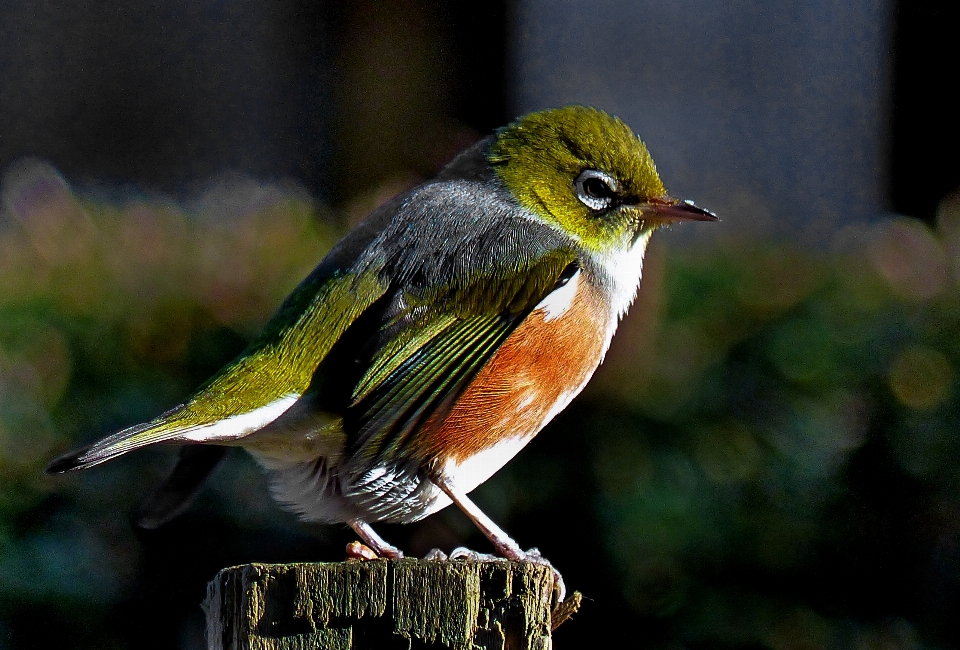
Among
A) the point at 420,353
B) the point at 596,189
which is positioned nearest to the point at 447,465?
the point at 420,353

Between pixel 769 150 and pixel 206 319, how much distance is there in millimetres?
4281

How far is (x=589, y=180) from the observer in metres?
3.18

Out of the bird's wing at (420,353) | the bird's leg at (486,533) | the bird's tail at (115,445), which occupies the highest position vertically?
the bird's wing at (420,353)

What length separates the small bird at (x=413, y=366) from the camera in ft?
8.37

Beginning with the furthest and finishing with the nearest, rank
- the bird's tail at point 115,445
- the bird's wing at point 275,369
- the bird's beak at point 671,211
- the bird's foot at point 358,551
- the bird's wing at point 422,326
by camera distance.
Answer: the bird's beak at point 671,211, the bird's foot at point 358,551, the bird's wing at point 422,326, the bird's wing at point 275,369, the bird's tail at point 115,445

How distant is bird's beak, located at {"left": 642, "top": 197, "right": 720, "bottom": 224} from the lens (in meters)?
3.10

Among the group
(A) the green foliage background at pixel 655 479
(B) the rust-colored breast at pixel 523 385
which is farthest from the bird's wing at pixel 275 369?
(A) the green foliage background at pixel 655 479

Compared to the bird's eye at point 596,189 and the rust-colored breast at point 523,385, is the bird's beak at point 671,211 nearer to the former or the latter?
the bird's eye at point 596,189

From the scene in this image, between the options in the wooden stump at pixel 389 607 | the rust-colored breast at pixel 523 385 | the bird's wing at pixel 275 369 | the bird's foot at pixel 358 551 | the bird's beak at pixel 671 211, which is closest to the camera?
the wooden stump at pixel 389 607

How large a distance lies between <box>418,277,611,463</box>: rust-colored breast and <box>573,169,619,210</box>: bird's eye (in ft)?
1.31

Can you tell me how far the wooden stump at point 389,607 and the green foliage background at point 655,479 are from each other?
5.52 ft

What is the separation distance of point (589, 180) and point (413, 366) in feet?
3.13

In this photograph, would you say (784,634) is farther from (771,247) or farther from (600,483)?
(771,247)

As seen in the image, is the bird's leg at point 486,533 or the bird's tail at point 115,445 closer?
the bird's tail at point 115,445
